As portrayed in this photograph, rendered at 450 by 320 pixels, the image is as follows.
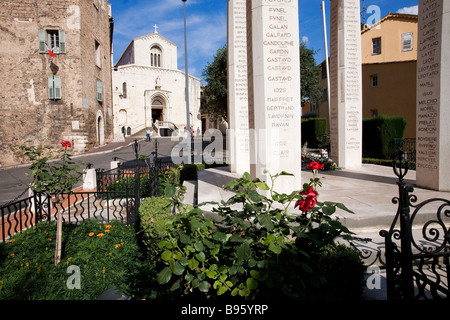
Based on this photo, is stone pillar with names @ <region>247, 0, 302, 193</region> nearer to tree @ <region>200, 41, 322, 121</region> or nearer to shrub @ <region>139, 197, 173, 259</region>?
shrub @ <region>139, 197, 173, 259</region>

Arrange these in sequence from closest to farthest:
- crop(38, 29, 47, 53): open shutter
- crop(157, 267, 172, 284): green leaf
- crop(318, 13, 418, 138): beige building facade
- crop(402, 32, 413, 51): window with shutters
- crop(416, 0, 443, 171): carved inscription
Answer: crop(157, 267, 172, 284): green leaf
crop(416, 0, 443, 171): carved inscription
crop(318, 13, 418, 138): beige building facade
crop(38, 29, 47, 53): open shutter
crop(402, 32, 413, 51): window with shutters

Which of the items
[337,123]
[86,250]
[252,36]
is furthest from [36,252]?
[337,123]

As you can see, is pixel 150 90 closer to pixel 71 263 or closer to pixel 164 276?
pixel 71 263

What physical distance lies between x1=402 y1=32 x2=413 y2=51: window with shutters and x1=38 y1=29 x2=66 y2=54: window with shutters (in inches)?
1044

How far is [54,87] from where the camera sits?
2027cm

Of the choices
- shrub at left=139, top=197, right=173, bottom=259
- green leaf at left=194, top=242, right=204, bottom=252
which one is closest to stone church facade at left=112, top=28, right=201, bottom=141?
shrub at left=139, top=197, right=173, bottom=259

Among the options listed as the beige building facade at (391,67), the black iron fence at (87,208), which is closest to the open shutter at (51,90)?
the black iron fence at (87,208)

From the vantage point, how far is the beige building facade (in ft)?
61.3

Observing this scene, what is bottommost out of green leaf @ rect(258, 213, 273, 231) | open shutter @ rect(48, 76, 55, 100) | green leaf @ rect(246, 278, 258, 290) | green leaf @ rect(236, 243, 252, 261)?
green leaf @ rect(246, 278, 258, 290)

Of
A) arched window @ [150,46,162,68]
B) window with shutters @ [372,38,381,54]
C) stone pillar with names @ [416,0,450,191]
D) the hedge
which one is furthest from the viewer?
arched window @ [150,46,162,68]

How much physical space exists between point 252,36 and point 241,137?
170 inches

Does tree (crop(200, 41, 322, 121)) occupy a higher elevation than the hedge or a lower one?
higher

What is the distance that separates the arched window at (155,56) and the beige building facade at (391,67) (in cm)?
3550

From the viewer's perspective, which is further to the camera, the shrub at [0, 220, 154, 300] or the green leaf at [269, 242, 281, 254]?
the shrub at [0, 220, 154, 300]
